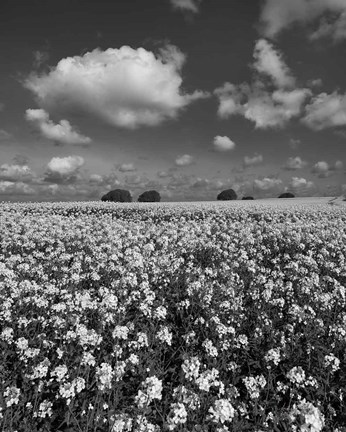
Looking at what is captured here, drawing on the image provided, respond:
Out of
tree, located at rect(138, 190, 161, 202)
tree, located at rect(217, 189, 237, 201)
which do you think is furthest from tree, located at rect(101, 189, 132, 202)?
tree, located at rect(217, 189, 237, 201)

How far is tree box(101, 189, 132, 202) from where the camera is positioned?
73994mm

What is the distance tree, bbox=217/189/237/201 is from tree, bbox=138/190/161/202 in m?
16.2

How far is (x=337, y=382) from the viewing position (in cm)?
589

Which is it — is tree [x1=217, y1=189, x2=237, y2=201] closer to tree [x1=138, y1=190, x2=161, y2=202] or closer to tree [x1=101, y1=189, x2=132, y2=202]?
tree [x1=138, y1=190, x2=161, y2=202]

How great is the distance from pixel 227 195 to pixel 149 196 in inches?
791

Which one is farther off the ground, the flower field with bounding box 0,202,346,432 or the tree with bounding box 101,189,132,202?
the tree with bounding box 101,189,132,202

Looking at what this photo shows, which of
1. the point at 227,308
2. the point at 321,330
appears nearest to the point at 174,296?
the point at 227,308

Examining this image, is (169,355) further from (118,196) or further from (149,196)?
(118,196)

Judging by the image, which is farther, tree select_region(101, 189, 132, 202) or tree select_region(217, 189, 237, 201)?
tree select_region(217, 189, 237, 201)

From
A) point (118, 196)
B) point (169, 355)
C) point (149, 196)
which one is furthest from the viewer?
point (149, 196)

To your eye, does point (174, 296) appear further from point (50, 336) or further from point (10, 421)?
point (10, 421)

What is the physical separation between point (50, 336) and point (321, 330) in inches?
221

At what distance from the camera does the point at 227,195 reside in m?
83.4

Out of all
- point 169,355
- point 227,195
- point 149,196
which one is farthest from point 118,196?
A: point 169,355
